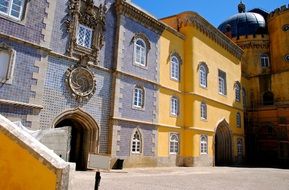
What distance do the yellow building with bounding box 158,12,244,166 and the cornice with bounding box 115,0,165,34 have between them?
3.34 ft

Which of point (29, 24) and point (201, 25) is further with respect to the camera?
point (201, 25)

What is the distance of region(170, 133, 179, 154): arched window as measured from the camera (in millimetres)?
19766

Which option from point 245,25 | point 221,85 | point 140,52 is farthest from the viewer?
point 245,25

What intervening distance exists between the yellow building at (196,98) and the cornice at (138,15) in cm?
102

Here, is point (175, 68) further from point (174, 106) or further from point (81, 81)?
point (81, 81)

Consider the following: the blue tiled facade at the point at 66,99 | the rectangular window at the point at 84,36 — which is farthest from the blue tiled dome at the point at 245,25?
the blue tiled facade at the point at 66,99

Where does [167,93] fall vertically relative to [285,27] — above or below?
below

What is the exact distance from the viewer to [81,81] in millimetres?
14688

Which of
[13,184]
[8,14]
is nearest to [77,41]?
[8,14]

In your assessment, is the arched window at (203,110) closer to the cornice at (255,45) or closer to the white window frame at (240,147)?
the white window frame at (240,147)

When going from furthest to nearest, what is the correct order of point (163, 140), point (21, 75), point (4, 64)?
1. point (163, 140)
2. point (21, 75)
3. point (4, 64)

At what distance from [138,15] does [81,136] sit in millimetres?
8574

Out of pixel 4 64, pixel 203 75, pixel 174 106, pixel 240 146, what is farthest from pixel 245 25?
pixel 4 64

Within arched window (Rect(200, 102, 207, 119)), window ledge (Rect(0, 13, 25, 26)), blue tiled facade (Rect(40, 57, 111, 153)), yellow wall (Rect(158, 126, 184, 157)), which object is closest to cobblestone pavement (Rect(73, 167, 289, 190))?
blue tiled facade (Rect(40, 57, 111, 153))
